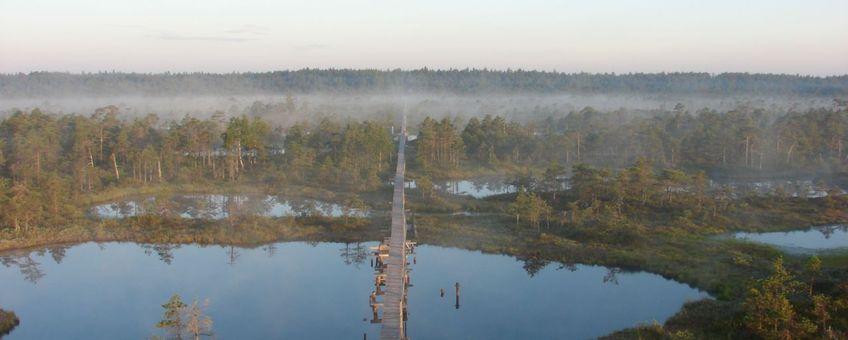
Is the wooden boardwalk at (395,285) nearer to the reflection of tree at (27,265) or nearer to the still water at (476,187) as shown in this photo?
the still water at (476,187)

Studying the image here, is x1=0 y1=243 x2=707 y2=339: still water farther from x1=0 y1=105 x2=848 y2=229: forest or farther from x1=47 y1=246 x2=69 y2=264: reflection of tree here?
x1=0 y1=105 x2=848 y2=229: forest

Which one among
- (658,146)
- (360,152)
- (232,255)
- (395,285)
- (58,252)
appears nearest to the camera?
(395,285)

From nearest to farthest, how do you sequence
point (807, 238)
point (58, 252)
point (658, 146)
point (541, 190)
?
point (58, 252) → point (807, 238) → point (541, 190) → point (658, 146)

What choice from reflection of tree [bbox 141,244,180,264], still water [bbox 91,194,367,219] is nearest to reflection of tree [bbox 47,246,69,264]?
reflection of tree [bbox 141,244,180,264]

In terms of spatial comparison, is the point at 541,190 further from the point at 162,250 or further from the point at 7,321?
the point at 7,321

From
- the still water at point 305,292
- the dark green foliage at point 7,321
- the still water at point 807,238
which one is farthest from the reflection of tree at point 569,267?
the dark green foliage at point 7,321

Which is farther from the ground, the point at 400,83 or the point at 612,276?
the point at 400,83

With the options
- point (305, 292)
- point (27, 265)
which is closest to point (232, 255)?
point (305, 292)
